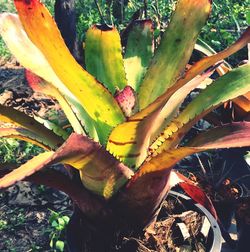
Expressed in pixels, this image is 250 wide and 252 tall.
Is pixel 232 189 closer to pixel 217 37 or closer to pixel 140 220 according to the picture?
pixel 140 220

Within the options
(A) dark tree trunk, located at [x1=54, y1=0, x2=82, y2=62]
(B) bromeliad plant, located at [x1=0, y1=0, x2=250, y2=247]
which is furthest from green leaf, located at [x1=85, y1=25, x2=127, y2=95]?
(A) dark tree trunk, located at [x1=54, y1=0, x2=82, y2=62]

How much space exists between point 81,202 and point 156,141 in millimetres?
258

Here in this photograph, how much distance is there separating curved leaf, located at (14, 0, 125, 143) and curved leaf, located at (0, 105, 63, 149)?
12 centimetres

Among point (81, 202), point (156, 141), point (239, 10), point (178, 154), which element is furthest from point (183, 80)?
point (239, 10)

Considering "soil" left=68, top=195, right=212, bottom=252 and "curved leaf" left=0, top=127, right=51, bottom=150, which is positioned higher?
"curved leaf" left=0, top=127, right=51, bottom=150

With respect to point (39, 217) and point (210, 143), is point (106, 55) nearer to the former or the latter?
point (210, 143)

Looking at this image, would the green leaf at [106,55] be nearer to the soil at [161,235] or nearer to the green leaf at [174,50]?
the green leaf at [174,50]

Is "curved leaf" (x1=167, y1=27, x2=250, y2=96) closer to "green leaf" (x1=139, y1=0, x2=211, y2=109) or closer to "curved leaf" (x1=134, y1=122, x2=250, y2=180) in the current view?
"curved leaf" (x1=134, y1=122, x2=250, y2=180)

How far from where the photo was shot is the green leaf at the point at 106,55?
113 centimetres

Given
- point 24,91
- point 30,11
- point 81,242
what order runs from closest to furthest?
point 30,11 < point 81,242 < point 24,91

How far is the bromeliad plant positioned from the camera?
2.92ft

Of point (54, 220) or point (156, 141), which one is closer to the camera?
point (156, 141)

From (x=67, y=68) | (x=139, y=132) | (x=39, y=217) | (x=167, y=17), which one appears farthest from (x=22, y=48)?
(x=167, y=17)

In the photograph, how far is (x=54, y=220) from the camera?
185 centimetres
